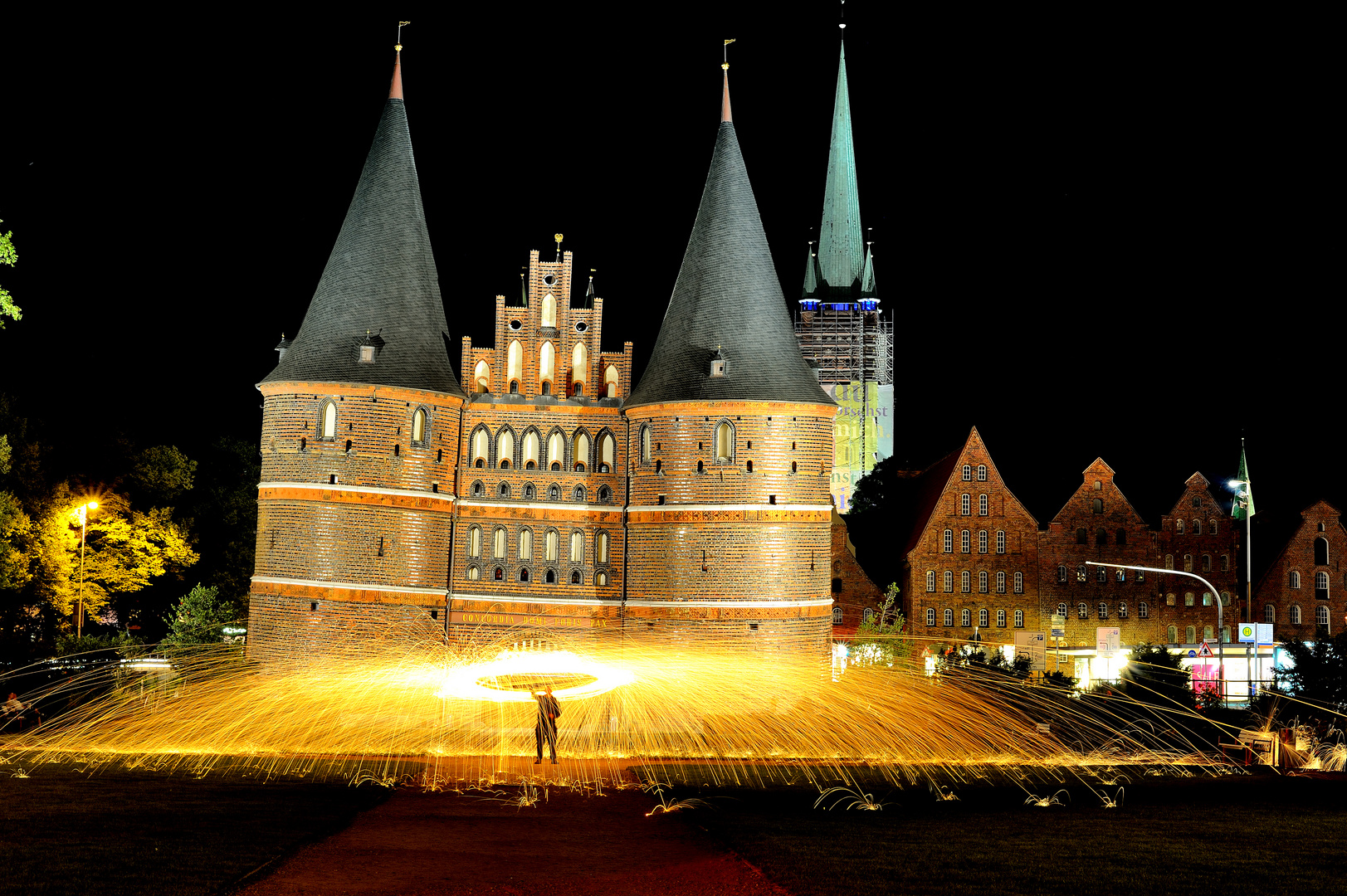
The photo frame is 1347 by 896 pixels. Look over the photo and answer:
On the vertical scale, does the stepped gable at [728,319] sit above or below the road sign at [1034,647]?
above

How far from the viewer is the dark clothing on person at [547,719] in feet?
74.0

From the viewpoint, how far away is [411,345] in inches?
1387

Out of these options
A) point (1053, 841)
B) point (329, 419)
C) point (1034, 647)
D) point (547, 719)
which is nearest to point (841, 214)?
point (1034, 647)

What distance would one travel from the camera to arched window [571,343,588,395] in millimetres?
36281

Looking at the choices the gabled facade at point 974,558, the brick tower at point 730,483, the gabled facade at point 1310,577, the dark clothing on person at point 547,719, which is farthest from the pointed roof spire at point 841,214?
the dark clothing on person at point 547,719

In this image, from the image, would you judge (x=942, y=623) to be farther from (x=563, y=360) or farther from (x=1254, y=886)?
(x=1254, y=886)

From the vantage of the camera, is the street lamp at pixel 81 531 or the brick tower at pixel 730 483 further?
the street lamp at pixel 81 531

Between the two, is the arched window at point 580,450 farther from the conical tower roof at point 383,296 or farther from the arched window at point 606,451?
the conical tower roof at point 383,296

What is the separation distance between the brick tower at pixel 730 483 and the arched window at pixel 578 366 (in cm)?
146

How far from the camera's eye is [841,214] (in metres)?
103

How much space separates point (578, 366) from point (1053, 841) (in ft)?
74.2

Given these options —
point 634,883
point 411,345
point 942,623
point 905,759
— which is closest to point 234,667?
point 411,345

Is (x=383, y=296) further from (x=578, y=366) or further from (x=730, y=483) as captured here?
(x=730, y=483)

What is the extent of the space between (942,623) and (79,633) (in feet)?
119
